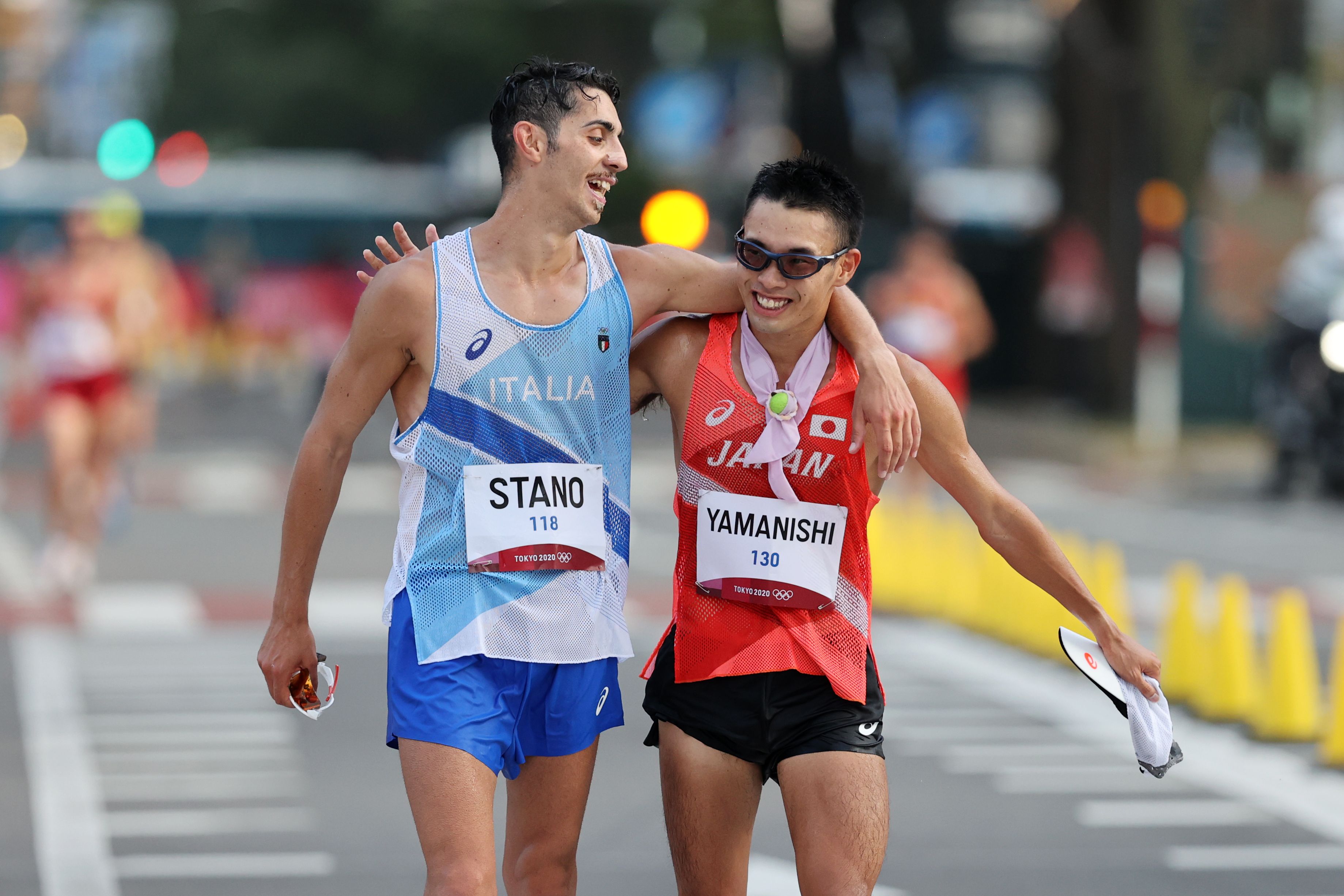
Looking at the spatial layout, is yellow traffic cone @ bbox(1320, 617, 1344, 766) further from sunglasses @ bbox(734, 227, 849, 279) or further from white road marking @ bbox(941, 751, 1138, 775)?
sunglasses @ bbox(734, 227, 849, 279)

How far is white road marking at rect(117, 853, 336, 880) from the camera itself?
22.1ft

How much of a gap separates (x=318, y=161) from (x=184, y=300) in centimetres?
1018

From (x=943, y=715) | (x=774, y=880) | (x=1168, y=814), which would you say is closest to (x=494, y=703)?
(x=774, y=880)

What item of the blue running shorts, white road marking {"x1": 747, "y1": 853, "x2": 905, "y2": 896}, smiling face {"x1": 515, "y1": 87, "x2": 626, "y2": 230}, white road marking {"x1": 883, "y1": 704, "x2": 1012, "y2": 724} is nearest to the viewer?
the blue running shorts

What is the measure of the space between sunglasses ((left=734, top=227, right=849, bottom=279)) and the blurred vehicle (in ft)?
47.1

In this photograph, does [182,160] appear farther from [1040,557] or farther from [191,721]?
[1040,557]

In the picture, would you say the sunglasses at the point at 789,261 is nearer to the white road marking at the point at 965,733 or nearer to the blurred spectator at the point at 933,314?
the white road marking at the point at 965,733

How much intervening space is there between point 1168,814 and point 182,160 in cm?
2428

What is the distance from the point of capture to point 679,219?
1944 centimetres

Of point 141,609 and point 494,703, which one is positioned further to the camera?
point 141,609

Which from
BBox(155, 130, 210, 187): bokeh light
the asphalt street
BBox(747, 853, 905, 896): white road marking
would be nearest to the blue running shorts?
BBox(747, 853, 905, 896): white road marking

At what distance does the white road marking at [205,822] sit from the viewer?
7297 mm

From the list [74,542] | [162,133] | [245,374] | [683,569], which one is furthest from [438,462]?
[162,133]

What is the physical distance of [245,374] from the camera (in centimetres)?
3697
